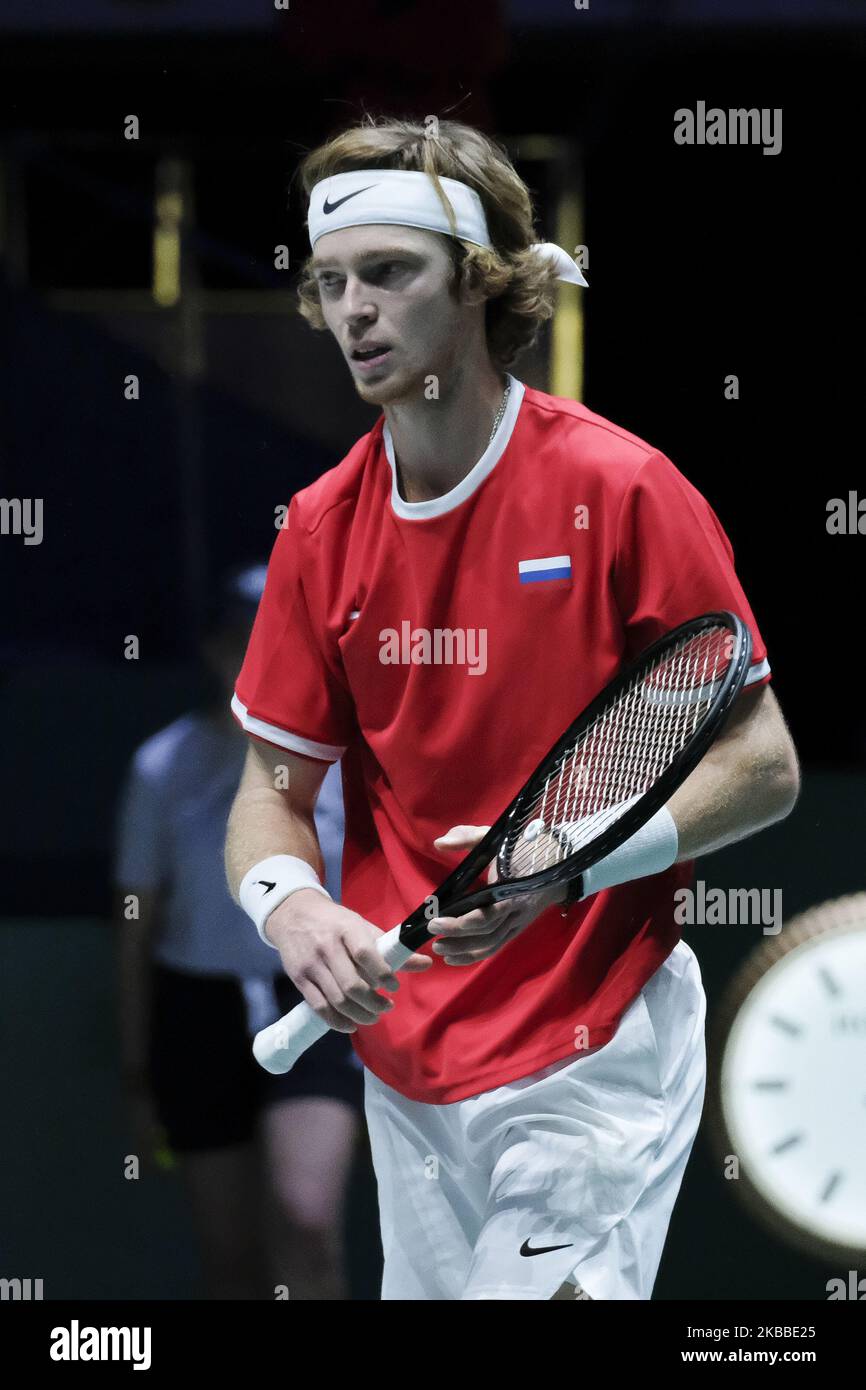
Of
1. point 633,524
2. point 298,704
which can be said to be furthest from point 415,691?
point 633,524

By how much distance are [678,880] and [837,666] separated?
0.50 metres

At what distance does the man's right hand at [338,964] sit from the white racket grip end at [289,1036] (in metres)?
0.01

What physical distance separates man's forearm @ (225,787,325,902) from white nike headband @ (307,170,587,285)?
2.16 ft

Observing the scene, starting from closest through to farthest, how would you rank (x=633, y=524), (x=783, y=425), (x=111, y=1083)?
(x=633, y=524)
(x=783, y=425)
(x=111, y=1083)

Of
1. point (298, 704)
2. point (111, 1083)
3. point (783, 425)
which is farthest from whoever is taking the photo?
point (111, 1083)

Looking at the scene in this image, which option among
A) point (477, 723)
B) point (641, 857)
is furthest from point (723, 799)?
point (477, 723)

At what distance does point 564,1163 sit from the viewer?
2.05 metres

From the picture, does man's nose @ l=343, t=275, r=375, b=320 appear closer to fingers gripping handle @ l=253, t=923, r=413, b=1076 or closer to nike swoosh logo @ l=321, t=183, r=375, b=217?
nike swoosh logo @ l=321, t=183, r=375, b=217

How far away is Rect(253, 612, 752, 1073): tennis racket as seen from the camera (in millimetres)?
1876

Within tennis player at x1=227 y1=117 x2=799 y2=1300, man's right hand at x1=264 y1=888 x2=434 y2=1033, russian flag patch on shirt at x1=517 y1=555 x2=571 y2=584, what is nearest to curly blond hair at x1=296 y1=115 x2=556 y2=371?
tennis player at x1=227 y1=117 x2=799 y2=1300

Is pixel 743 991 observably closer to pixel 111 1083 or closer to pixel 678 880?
pixel 678 880

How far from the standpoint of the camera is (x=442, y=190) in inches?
85.7

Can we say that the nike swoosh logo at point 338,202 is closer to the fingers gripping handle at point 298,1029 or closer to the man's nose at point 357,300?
the man's nose at point 357,300

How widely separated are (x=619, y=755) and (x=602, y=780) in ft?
0.11
